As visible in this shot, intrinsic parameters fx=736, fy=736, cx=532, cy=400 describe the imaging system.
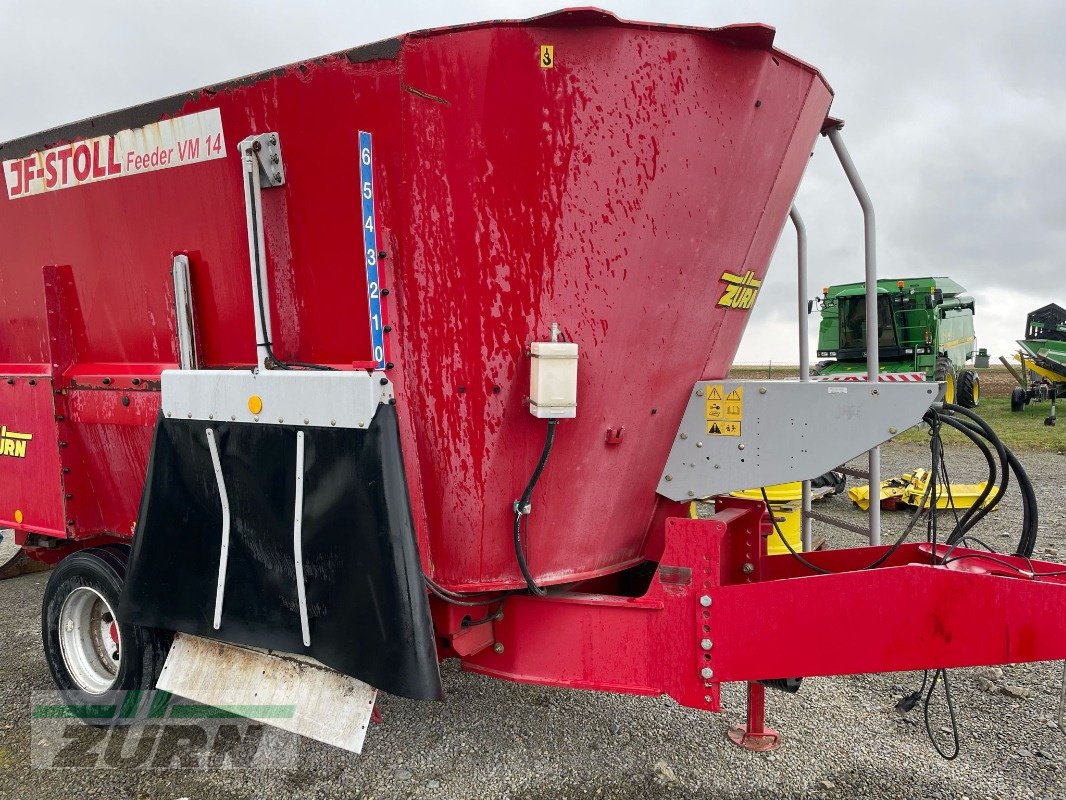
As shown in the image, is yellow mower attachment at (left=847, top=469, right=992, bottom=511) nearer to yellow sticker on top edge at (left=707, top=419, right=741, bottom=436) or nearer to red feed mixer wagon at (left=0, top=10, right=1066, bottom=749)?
red feed mixer wagon at (left=0, top=10, right=1066, bottom=749)

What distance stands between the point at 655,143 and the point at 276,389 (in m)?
1.41

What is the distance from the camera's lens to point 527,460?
2.34 metres

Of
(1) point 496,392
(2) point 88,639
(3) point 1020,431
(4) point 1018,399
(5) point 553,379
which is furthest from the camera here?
(4) point 1018,399

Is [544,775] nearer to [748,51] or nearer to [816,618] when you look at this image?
[816,618]

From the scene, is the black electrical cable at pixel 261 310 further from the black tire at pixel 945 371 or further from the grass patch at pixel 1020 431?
the black tire at pixel 945 371

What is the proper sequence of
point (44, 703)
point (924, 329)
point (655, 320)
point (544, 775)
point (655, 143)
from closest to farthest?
1. point (655, 143)
2. point (655, 320)
3. point (544, 775)
4. point (44, 703)
5. point (924, 329)

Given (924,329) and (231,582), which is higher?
(924,329)

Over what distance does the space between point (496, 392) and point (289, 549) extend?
0.85 m

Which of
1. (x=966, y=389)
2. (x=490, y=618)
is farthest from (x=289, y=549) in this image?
(x=966, y=389)

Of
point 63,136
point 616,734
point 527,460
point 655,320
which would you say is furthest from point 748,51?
point 63,136

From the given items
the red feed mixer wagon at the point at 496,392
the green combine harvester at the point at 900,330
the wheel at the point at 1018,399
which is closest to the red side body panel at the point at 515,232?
the red feed mixer wagon at the point at 496,392

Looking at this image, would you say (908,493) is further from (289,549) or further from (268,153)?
(268,153)

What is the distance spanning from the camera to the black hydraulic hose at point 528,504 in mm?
2240

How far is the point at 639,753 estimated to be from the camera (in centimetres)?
289
